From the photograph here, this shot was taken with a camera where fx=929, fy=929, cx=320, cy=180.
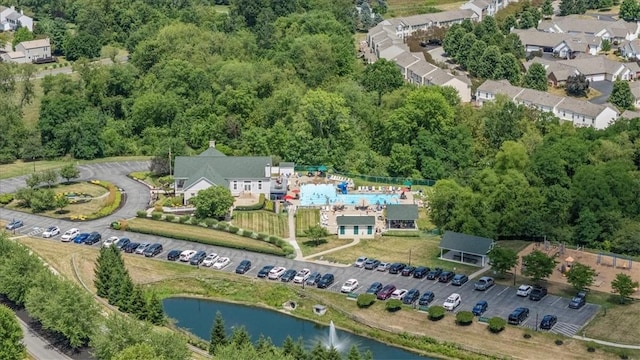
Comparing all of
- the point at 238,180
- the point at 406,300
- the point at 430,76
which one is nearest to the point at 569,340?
the point at 406,300

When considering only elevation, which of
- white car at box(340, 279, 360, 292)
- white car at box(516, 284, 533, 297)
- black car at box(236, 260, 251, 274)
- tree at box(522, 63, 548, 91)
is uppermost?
tree at box(522, 63, 548, 91)

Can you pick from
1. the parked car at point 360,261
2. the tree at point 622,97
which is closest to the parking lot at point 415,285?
the parked car at point 360,261

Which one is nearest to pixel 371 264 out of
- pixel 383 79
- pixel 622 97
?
pixel 383 79

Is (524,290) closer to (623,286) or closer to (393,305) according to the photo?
(623,286)

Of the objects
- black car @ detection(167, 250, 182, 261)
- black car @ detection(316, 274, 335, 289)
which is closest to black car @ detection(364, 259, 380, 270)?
black car @ detection(316, 274, 335, 289)

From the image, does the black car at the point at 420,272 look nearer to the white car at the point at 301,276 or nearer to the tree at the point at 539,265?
the tree at the point at 539,265

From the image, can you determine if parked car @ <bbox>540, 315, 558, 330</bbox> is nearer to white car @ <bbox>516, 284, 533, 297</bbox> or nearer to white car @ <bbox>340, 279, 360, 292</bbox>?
white car @ <bbox>516, 284, 533, 297</bbox>
